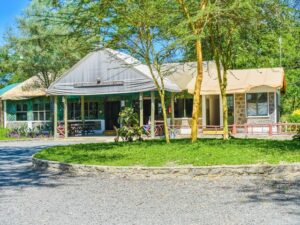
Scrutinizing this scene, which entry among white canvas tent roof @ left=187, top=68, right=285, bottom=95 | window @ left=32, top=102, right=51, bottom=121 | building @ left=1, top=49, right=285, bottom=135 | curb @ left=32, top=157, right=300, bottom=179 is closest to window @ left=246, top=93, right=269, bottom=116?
building @ left=1, top=49, right=285, bottom=135

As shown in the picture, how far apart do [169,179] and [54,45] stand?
2375 centimetres

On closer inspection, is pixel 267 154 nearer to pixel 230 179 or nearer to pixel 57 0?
pixel 230 179

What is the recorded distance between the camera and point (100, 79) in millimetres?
27469

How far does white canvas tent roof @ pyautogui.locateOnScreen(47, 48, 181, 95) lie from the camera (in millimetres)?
26406

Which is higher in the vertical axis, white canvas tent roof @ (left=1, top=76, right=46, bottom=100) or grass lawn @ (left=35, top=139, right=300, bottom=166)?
white canvas tent roof @ (left=1, top=76, right=46, bottom=100)

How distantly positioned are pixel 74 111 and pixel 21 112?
16.8ft

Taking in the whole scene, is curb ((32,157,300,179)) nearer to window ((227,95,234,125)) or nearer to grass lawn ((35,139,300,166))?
grass lawn ((35,139,300,166))

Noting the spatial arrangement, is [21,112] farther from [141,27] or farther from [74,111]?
[141,27]

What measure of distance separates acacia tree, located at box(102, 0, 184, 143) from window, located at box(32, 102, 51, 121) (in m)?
19.1

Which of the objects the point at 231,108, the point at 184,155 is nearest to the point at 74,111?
the point at 231,108

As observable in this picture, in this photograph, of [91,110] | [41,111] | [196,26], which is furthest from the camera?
[41,111]

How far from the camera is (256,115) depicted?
92.8 feet

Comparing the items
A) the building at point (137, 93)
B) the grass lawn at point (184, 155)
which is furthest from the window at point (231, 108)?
the grass lawn at point (184, 155)

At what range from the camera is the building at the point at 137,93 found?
26.6 m
